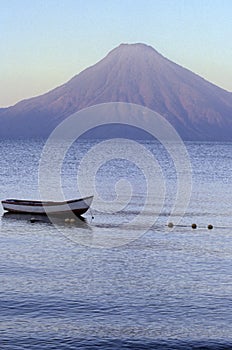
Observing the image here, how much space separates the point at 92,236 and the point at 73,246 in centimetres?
424

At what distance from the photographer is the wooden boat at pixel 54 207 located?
58.0 meters

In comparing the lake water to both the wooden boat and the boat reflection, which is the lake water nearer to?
the boat reflection

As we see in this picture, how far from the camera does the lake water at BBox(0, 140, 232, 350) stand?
82.5ft

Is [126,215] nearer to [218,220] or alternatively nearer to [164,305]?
[218,220]

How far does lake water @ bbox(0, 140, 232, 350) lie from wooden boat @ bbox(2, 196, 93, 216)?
1201mm

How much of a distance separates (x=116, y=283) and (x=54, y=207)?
2576 centimetres

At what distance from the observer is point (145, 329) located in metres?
25.9

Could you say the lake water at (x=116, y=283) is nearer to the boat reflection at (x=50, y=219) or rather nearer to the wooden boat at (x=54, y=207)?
the boat reflection at (x=50, y=219)

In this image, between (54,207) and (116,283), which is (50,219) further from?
(116,283)

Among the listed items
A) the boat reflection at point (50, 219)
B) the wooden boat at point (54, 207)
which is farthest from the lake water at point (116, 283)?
the wooden boat at point (54, 207)

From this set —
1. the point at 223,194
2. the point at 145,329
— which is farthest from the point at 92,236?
the point at 223,194

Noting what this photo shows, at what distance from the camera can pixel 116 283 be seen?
32.9 m

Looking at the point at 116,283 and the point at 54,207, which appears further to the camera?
the point at 54,207

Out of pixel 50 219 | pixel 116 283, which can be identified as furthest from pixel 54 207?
pixel 116 283
